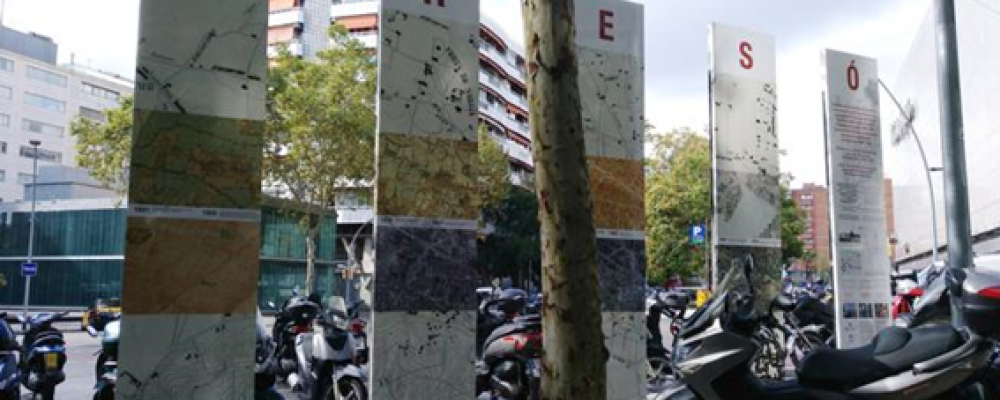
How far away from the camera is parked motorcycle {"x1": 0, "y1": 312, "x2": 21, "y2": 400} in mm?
7316

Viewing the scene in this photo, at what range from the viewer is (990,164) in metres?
37.7

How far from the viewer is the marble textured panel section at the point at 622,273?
7.64 meters

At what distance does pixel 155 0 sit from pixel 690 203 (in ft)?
106

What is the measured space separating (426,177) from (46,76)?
7266 cm

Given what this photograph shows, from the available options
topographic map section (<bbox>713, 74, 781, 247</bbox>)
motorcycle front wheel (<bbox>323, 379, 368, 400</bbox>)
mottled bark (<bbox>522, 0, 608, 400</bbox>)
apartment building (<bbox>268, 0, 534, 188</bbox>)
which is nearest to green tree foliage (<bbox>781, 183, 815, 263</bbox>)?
apartment building (<bbox>268, 0, 534, 188</bbox>)

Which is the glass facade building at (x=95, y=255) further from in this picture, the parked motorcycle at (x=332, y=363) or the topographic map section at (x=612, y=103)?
the topographic map section at (x=612, y=103)

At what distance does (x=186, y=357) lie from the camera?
5395 millimetres

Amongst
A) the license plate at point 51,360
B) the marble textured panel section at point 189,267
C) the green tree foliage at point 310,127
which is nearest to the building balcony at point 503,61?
the green tree foliage at point 310,127

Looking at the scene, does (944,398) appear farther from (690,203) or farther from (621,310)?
(690,203)

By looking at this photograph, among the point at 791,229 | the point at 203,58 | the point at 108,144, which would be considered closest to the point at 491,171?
the point at 108,144

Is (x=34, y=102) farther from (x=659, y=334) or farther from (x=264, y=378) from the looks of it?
(x=264, y=378)

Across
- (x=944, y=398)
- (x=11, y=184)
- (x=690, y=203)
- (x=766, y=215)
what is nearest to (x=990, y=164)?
(x=690, y=203)

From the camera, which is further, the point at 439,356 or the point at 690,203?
the point at 690,203

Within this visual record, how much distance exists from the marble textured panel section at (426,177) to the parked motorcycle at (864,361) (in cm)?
210
